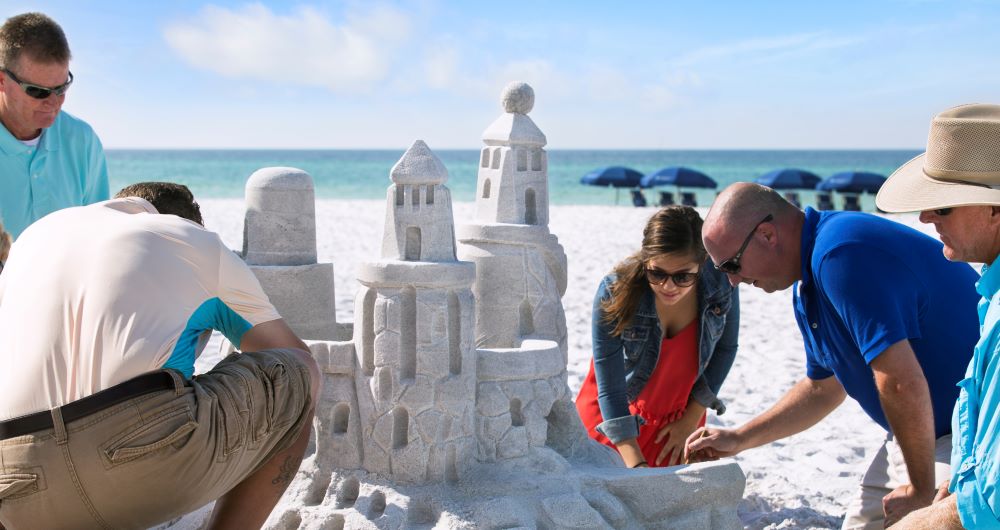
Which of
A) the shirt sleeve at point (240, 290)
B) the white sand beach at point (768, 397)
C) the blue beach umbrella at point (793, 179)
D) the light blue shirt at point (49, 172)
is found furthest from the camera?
the blue beach umbrella at point (793, 179)

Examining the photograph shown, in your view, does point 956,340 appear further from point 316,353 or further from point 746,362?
point 746,362

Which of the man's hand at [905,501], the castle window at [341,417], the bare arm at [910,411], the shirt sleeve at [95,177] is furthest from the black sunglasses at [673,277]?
the shirt sleeve at [95,177]

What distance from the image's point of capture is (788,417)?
4090mm

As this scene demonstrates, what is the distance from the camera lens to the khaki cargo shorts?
2.70 meters

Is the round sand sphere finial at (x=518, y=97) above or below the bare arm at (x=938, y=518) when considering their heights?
above

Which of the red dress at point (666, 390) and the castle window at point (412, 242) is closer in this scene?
the castle window at point (412, 242)

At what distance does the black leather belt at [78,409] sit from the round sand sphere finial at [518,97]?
117 inches

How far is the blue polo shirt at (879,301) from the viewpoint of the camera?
313 centimetres

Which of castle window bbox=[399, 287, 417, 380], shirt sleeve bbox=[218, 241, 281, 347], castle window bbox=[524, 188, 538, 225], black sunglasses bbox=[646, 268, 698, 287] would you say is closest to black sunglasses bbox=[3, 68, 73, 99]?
shirt sleeve bbox=[218, 241, 281, 347]

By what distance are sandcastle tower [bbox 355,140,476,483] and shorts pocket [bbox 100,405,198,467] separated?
4.07 ft

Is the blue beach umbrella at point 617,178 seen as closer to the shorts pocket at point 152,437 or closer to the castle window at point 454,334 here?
the castle window at point 454,334

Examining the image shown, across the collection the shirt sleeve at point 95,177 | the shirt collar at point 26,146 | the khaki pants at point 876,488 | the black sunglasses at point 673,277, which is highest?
the shirt collar at point 26,146

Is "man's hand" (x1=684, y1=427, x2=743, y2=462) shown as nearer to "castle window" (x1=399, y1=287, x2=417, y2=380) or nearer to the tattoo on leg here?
"castle window" (x1=399, y1=287, x2=417, y2=380)

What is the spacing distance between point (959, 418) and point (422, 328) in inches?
83.6
